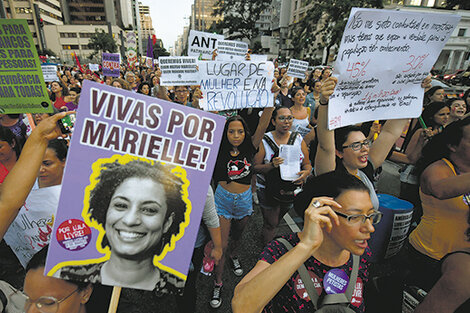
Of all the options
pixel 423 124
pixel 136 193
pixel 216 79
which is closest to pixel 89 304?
pixel 136 193

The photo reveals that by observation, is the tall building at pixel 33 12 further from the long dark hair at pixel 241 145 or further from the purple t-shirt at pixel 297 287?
the purple t-shirt at pixel 297 287

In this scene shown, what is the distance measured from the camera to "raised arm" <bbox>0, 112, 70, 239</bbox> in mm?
1280

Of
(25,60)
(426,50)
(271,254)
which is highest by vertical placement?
(426,50)

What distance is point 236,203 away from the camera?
290cm

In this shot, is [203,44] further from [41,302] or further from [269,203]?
[41,302]

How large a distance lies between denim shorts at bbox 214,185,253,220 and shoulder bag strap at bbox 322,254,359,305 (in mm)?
1501

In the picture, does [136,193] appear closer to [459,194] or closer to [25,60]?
[25,60]

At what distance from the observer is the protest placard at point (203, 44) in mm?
5695

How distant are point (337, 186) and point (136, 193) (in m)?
1.17

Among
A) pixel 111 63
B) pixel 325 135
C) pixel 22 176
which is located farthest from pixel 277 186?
pixel 111 63

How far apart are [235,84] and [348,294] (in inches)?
119

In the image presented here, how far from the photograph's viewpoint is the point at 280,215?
3.32m

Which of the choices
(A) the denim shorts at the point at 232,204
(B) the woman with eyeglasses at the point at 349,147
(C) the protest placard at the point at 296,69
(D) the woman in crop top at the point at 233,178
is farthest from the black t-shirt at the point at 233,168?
→ (C) the protest placard at the point at 296,69

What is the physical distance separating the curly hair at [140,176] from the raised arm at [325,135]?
137cm
